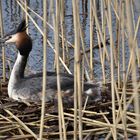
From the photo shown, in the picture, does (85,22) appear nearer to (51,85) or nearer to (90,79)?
(90,79)

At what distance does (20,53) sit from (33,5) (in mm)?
5800

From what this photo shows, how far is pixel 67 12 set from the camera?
443 inches

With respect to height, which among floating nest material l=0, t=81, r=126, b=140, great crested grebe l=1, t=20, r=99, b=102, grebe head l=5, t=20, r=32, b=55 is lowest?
floating nest material l=0, t=81, r=126, b=140

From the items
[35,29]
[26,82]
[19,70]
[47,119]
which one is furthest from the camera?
[35,29]

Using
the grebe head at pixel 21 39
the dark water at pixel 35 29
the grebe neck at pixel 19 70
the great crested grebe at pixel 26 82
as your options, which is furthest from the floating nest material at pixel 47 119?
the dark water at pixel 35 29

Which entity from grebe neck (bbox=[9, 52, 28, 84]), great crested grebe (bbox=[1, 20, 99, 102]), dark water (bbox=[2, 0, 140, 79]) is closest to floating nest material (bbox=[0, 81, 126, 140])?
great crested grebe (bbox=[1, 20, 99, 102])

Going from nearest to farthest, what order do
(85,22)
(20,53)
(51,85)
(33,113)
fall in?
1. (33,113)
2. (51,85)
3. (20,53)
4. (85,22)

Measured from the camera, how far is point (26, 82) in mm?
6078

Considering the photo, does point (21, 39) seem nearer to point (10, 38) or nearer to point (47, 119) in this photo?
point (10, 38)

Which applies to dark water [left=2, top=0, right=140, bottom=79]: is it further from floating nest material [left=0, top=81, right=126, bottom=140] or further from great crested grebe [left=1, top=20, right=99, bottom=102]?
floating nest material [left=0, top=81, right=126, bottom=140]

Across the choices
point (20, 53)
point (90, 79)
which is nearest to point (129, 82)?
point (90, 79)

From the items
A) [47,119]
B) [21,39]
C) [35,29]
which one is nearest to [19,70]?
[21,39]

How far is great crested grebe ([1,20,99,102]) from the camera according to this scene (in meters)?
5.86

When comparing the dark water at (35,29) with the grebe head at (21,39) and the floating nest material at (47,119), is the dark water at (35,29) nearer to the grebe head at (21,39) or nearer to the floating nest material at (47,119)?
the grebe head at (21,39)
